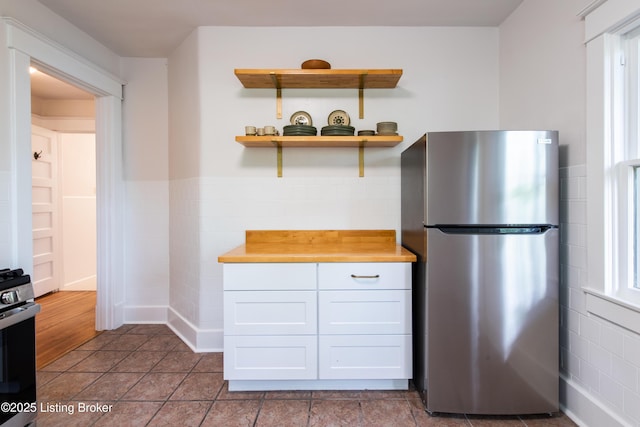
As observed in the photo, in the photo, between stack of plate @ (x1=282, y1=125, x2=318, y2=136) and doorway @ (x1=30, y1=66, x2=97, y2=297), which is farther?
doorway @ (x1=30, y1=66, x2=97, y2=297)

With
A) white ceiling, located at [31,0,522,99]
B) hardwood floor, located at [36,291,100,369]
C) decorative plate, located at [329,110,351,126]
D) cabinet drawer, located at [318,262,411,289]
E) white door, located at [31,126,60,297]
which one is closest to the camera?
cabinet drawer, located at [318,262,411,289]

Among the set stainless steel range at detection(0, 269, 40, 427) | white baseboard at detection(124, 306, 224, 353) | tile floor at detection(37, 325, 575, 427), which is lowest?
tile floor at detection(37, 325, 575, 427)

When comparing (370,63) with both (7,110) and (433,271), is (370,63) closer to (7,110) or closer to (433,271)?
(433,271)

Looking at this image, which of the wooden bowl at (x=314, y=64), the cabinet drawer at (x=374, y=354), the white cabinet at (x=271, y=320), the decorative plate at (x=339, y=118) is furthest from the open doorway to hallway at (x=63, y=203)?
the decorative plate at (x=339, y=118)

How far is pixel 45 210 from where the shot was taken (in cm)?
390

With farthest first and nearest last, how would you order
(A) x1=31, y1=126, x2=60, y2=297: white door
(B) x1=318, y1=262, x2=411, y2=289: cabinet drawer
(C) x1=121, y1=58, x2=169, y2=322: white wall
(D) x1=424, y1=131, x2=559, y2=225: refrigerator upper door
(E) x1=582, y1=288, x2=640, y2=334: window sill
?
(A) x1=31, y1=126, x2=60, y2=297: white door < (C) x1=121, y1=58, x2=169, y2=322: white wall < (B) x1=318, y1=262, x2=411, y2=289: cabinet drawer < (D) x1=424, y1=131, x2=559, y2=225: refrigerator upper door < (E) x1=582, y1=288, x2=640, y2=334: window sill

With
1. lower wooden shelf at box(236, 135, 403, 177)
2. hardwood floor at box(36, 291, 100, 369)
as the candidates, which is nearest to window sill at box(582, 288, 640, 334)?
lower wooden shelf at box(236, 135, 403, 177)

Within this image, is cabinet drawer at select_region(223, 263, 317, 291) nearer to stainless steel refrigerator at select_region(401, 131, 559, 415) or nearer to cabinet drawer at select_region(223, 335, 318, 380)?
cabinet drawer at select_region(223, 335, 318, 380)

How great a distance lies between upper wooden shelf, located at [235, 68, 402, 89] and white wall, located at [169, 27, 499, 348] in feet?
0.24

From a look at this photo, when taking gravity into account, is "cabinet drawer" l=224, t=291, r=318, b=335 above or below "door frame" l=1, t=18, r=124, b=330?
below

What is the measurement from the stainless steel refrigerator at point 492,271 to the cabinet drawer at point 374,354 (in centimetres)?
19

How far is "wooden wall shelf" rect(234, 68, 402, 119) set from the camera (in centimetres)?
214

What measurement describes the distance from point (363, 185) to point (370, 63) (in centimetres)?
91

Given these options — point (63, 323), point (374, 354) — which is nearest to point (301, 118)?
point (374, 354)
